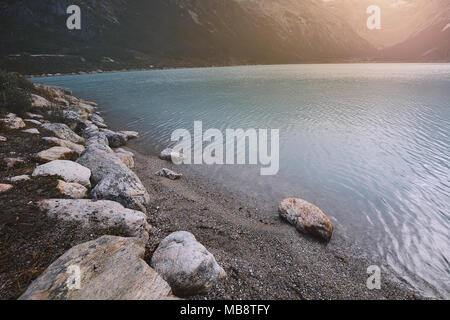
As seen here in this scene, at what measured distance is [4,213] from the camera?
195 inches

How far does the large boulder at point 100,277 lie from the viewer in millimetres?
3423

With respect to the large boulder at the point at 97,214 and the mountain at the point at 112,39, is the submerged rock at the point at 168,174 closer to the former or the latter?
the large boulder at the point at 97,214

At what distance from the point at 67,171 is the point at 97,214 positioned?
9.57 ft

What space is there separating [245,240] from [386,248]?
458cm

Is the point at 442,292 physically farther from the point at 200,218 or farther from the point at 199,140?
the point at 199,140

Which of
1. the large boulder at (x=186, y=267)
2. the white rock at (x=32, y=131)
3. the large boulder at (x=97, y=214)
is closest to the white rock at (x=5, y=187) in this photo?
Result: the large boulder at (x=97, y=214)

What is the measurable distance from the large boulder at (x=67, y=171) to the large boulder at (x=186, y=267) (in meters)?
4.25

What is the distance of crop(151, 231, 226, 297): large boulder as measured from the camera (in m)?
4.15

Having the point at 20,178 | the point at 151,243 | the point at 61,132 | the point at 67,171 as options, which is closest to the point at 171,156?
the point at 67,171

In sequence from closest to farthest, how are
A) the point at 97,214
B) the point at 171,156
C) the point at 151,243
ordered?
the point at 97,214
the point at 151,243
the point at 171,156

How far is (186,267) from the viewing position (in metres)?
4.24

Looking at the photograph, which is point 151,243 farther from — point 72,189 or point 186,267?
point 72,189

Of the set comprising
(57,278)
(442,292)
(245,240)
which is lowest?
(442,292)
